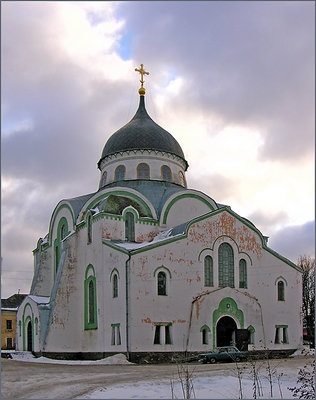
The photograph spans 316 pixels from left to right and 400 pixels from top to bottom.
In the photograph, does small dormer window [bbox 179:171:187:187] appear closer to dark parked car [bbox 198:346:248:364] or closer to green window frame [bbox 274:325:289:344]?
green window frame [bbox 274:325:289:344]

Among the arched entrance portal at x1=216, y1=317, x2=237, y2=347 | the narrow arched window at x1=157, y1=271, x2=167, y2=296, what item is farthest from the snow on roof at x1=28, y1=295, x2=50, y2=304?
the arched entrance portal at x1=216, y1=317, x2=237, y2=347

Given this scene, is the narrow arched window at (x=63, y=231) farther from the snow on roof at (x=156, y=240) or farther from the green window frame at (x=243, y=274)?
the green window frame at (x=243, y=274)

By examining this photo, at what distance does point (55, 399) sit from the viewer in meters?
11.8

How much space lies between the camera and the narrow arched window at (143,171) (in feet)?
107

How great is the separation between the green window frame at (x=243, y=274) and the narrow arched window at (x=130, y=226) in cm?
602

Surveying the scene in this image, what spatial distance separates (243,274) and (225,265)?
133 centimetres

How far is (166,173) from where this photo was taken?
110ft

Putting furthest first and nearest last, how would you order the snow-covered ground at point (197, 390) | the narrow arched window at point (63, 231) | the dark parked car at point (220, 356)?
the narrow arched window at point (63, 231), the dark parked car at point (220, 356), the snow-covered ground at point (197, 390)

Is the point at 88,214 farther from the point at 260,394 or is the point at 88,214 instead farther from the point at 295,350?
the point at 260,394

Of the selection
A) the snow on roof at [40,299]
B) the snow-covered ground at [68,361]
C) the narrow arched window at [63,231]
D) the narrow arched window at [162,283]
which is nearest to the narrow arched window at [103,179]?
the narrow arched window at [63,231]

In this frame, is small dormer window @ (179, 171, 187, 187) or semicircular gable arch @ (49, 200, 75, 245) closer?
semicircular gable arch @ (49, 200, 75, 245)

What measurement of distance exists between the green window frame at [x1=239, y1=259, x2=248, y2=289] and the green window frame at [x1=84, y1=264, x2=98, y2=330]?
25.6 feet

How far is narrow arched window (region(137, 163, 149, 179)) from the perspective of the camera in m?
32.8

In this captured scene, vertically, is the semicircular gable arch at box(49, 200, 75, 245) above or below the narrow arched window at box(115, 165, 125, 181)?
below
